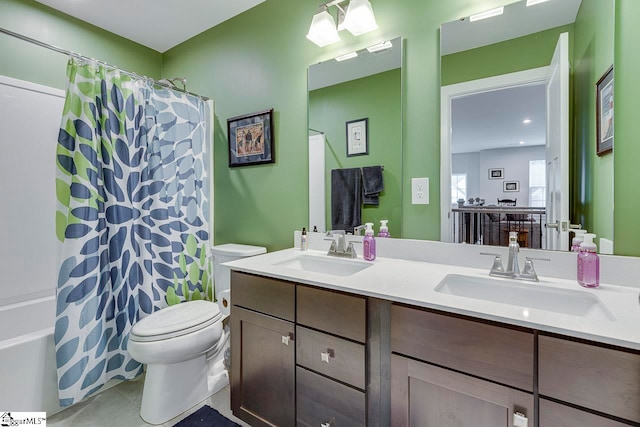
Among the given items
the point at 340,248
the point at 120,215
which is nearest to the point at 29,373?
the point at 120,215

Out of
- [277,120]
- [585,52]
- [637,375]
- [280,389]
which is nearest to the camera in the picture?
[637,375]

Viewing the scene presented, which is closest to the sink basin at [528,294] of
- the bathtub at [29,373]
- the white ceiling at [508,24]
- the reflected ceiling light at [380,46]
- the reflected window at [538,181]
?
the reflected window at [538,181]

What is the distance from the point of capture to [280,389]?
1.30m

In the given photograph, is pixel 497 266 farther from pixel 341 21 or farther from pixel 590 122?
pixel 341 21

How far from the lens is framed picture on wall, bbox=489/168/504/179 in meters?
1.31

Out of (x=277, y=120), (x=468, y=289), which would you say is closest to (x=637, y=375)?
(x=468, y=289)

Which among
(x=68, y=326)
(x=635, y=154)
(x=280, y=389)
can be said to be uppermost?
(x=635, y=154)

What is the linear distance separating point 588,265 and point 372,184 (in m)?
0.96

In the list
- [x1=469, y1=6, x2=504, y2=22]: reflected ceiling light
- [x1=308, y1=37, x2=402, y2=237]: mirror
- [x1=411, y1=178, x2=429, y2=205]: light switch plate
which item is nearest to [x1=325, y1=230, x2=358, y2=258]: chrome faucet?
[x1=308, y1=37, x2=402, y2=237]: mirror

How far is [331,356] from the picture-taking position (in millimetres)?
1130

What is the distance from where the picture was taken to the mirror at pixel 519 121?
1148 millimetres

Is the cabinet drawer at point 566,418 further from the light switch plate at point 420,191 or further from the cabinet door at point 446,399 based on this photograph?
the light switch plate at point 420,191

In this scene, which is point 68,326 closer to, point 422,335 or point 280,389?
point 280,389

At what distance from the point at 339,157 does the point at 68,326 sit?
5.64ft
